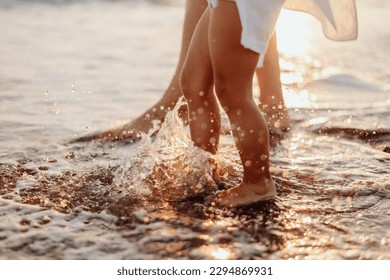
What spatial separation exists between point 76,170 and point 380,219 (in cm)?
147

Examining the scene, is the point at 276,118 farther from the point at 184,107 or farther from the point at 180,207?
the point at 180,207

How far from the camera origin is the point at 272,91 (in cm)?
404

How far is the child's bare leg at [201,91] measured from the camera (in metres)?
2.84

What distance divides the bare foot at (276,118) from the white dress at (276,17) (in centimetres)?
117

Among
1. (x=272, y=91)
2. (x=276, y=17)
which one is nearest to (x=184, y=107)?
(x=272, y=91)

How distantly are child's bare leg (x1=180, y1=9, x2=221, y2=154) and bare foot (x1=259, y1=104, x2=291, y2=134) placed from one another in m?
1.04

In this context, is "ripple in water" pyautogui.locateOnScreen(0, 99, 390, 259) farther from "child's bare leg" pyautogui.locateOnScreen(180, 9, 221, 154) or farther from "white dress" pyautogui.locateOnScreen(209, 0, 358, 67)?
"white dress" pyautogui.locateOnScreen(209, 0, 358, 67)

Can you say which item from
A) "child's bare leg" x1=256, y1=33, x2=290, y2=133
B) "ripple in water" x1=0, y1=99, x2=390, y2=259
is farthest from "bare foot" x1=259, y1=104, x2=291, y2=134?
"ripple in water" x1=0, y1=99, x2=390, y2=259

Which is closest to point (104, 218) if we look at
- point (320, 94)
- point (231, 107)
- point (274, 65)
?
point (231, 107)

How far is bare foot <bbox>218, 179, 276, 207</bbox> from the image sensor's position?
2818mm

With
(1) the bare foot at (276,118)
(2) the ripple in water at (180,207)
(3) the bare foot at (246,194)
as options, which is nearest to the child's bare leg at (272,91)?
(1) the bare foot at (276,118)

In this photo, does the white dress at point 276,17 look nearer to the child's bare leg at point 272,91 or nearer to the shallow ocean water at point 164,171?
the shallow ocean water at point 164,171
